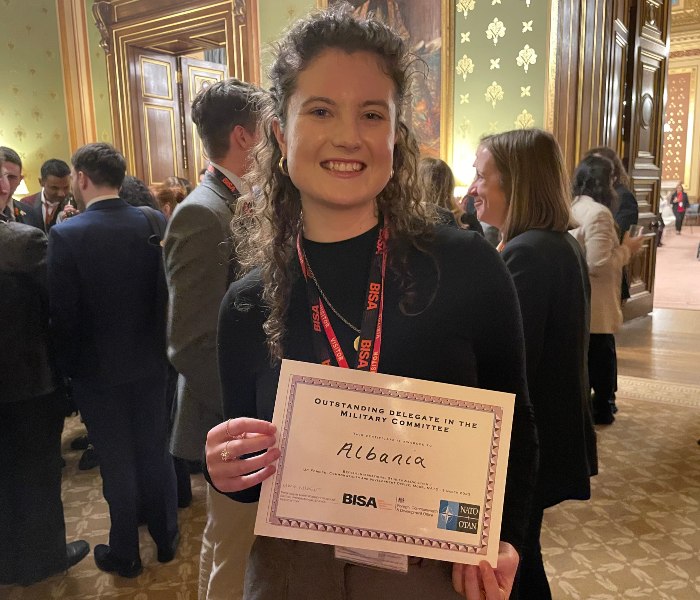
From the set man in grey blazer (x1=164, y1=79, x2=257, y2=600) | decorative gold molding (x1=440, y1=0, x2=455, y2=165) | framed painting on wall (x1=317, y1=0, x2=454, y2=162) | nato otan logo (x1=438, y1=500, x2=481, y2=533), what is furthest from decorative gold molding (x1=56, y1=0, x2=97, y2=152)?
nato otan logo (x1=438, y1=500, x2=481, y2=533)

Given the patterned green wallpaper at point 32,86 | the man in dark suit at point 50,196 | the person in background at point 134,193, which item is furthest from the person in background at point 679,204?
the person in background at point 134,193

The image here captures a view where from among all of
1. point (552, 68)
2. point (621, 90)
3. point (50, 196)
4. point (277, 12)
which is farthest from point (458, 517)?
point (277, 12)

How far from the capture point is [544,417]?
1.70 meters

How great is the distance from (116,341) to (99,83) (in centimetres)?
721

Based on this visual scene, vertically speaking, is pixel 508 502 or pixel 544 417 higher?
pixel 508 502

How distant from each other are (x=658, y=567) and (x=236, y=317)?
228 cm

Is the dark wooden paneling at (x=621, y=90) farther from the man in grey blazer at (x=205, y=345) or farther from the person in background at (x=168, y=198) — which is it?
the man in grey blazer at (x=205, y=345)

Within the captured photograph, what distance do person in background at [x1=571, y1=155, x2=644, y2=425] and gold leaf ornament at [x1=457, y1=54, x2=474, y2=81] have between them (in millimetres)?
2239

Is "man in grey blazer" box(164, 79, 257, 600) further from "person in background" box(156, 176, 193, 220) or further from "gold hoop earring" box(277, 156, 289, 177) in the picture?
"person in background" box(156, 176, 193, 220)

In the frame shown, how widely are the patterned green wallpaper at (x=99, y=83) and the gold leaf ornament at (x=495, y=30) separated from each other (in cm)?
532

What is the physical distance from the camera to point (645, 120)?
6.04 metres

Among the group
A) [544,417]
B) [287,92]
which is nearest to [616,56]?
[544,417]

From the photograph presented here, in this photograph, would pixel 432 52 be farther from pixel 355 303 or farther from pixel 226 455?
pixel 226 455

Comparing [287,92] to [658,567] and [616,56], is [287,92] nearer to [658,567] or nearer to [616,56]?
[658,567]
